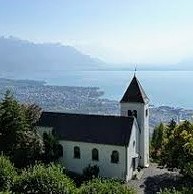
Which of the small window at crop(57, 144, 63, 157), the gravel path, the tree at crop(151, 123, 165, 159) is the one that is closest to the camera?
the gravel path

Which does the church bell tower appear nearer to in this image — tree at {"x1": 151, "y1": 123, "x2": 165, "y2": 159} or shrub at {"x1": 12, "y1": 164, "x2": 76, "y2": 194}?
tree at {"x1": 151, "y1": 123, "x2": 165, "y2": 159}

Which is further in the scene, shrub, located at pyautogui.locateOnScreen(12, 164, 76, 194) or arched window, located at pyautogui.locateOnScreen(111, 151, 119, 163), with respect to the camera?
arched window, located at pyautogui.locateOnScreen(111, 151, 119, 163)

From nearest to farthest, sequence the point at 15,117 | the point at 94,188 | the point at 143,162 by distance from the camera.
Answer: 1. the point at 94,188
2. the point at 15,117
3. the point at 143,162

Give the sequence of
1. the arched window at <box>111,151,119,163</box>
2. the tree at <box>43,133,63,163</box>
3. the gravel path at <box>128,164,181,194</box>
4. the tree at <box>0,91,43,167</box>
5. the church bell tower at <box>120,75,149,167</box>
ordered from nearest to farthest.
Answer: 1. the gravel path at <box>128,164,181,194</box>
2. the arched window at <box>111,151,119,163</box>
3. the tree at <box>0,91,43,167</box>
4. the tree at <box>43,133,63,163</box>
5. the church bell tower at <box>120,75,149,167</box>

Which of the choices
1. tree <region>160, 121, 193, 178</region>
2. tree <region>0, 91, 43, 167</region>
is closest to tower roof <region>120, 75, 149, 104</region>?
tree <region>160, 121, 193, 178</region>

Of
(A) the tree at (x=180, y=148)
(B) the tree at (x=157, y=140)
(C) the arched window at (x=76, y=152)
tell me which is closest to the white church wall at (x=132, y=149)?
(A) the tree at (x=180, y=148)

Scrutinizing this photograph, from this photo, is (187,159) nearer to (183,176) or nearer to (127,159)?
(183,176)

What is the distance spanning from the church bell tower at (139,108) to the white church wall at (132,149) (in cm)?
118

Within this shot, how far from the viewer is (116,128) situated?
4609 cm

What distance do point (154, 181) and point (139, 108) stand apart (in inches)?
339

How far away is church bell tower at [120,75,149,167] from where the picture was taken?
48.3m

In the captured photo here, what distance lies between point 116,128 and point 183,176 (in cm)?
821

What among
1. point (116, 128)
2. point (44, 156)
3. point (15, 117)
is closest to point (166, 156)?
point (116, 128)

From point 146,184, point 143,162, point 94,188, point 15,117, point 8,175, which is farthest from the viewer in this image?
point 143,162
